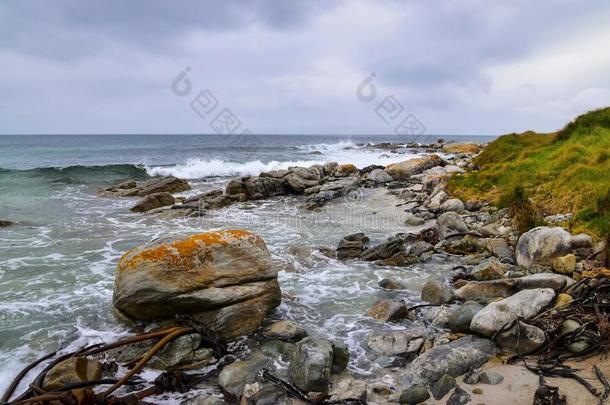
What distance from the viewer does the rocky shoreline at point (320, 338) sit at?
170 inches

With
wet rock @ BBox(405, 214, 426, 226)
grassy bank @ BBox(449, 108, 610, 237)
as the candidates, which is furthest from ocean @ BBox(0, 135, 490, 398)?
grassy bank @ BBox(449, 108, 610, 237)

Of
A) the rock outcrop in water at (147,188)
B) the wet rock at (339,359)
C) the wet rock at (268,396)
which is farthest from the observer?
the rock outcrop in water at (147,188)

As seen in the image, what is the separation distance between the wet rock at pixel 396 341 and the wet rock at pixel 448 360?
348mm

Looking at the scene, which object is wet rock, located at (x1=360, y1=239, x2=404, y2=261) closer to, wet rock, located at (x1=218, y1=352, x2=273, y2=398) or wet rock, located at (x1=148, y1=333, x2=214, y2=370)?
wet rock, located at (x1=218, y1=352, x2=273, y2=398)

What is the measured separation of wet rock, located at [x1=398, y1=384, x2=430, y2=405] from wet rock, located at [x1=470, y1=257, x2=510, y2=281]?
3689 mm

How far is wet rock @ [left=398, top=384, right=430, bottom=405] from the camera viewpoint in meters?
3.98

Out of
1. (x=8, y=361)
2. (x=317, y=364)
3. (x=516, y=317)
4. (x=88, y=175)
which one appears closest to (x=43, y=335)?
(x=8, y=361)

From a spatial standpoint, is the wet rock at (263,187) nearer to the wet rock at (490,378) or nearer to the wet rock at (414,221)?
the wet rock at (414,221)

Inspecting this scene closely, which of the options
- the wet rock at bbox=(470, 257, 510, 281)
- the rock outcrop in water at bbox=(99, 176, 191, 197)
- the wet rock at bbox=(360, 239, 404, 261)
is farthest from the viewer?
the rock outcrop in water at bbox=(99, 176, 191, 197)

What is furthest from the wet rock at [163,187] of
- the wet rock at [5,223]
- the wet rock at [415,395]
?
the wet rock at [415,395]

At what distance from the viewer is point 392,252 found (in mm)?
9359

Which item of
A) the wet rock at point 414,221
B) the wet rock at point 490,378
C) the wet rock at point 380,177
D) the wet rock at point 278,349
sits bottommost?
the wet rock at point 278,349

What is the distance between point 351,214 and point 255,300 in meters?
9.81

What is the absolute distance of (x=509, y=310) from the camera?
5000mm
